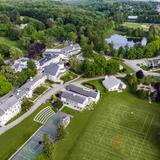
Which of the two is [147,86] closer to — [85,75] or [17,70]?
[85,75]

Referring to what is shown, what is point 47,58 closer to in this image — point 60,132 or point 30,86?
point 30,86

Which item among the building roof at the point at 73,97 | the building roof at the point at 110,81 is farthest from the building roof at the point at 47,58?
the building roof at the point at 110,81

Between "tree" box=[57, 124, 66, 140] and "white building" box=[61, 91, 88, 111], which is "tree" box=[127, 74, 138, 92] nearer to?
"white building" box=[61, 91, 88, 111]

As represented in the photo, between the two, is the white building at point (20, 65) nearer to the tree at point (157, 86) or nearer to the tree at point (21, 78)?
the tree at point (21, 78)

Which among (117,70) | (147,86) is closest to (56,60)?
(117,70)

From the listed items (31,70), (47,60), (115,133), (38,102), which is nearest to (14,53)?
(47,60)

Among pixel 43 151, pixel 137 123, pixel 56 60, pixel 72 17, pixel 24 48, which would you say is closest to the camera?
pixel 43 151

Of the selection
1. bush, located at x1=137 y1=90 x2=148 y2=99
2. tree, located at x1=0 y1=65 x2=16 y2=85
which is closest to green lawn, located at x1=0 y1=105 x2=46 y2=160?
tree, located at x1=0 y1=65 x2=16 y2=85
